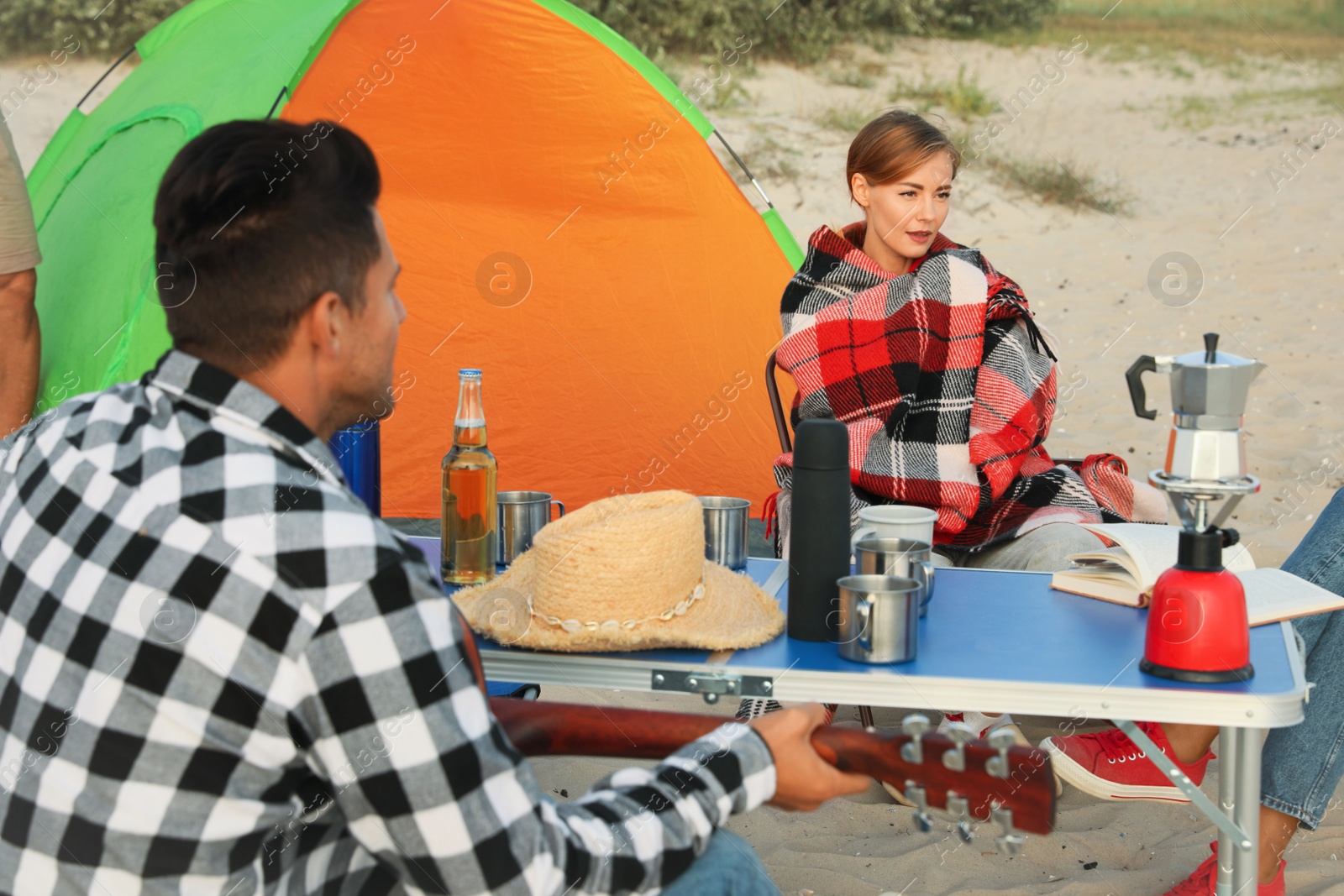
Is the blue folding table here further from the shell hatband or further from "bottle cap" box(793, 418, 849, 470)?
"bottle cap" box(793, 418, 849, 470)

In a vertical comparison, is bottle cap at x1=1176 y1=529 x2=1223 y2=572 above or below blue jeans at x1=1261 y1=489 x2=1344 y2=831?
above

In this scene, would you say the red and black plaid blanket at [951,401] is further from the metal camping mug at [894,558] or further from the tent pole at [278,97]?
the tent pole at [278,97]

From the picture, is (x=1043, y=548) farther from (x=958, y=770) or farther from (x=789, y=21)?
(x=789, y=21)

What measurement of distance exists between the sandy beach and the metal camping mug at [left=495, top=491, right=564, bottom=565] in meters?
0.75

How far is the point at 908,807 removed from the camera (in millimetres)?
2449

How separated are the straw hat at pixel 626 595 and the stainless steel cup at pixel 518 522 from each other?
350 millimetres

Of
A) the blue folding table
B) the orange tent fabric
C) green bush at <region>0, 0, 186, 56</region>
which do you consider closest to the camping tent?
the orange tent fabric

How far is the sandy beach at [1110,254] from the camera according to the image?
2258mm

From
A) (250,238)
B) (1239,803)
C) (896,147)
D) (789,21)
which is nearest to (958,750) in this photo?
(1239,803)

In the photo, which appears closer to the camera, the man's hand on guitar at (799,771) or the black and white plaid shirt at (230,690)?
the black and white plaid shirt at (230,690)

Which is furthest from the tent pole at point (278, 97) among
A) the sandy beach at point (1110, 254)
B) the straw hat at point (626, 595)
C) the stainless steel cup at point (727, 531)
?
the straw hat at point (626, 595)

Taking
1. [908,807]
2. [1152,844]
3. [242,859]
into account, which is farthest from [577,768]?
[242,859]

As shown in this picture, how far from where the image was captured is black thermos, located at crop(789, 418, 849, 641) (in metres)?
A: 1.53

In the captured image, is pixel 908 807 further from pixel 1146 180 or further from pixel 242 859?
pixel 1146 180
